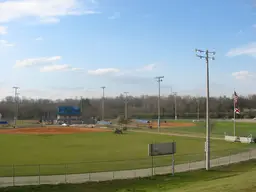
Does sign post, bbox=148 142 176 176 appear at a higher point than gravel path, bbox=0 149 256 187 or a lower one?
higher

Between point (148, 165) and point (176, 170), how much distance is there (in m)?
3.89

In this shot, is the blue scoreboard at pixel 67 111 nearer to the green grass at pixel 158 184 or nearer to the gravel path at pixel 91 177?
the gravel path at pixel 91 177

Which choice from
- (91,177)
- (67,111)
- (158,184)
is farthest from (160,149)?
(67,111)

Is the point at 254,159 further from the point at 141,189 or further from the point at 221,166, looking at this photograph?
the point at 141,189

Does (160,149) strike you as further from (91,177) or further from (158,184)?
(91,177)

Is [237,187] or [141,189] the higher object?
[237,187]

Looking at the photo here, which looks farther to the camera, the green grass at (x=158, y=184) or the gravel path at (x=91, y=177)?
the gravel path at (x=91, y=177)

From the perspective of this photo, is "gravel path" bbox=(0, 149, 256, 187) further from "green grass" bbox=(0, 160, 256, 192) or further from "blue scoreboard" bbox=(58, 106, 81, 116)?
"blue scoreboard" bbox=(58, 106, 81, 116)

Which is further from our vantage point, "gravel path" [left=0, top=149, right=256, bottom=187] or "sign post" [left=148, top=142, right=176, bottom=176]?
"sign post" [left=148, top=142, right=176, bottom=176]

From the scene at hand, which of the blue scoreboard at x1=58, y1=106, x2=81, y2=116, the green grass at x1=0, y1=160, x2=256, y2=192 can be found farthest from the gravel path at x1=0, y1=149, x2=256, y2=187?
the blue scoreboard at x1=58, y1=106, x2=81, y2=116

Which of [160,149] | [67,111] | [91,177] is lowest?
[91,177]

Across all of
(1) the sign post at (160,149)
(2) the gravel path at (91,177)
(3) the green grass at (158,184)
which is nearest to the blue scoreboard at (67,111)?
(2) the gravel path at (91,177)

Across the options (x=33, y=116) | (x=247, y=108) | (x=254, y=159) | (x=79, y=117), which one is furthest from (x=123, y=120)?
(x=247, y=108)

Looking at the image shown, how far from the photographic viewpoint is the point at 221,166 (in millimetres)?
31438
